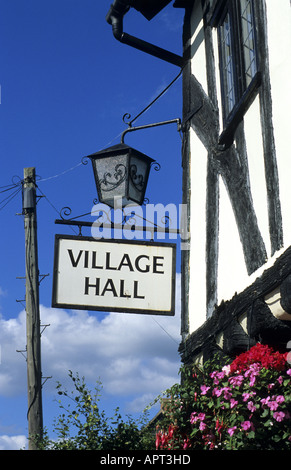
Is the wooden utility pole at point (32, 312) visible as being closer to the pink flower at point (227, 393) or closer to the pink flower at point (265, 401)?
the pink flower at point (227, 393)

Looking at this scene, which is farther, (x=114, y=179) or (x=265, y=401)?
(x=114, y=179)

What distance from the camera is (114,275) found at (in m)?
7.26

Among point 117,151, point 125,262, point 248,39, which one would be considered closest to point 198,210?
point 125,262

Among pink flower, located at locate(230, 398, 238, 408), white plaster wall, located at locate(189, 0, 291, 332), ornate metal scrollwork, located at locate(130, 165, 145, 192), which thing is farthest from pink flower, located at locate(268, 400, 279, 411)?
ornate metal scrollwork, located at locate(130, 165, 145, 192)

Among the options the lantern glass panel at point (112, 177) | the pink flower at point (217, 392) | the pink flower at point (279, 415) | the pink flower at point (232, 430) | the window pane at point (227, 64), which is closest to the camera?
the pink flower at point (279, 415)

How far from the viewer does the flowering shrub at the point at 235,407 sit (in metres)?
4.86

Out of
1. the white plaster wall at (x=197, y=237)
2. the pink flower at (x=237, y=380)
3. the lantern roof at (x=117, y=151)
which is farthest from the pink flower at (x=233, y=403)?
the lantern roof at (x=117, y=151)

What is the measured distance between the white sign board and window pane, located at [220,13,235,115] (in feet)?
5.12

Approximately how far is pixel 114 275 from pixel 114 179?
1.14 meters

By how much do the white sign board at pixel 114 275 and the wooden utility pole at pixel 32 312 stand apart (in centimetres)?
318

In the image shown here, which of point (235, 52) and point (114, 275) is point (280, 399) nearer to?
point (114, 275)

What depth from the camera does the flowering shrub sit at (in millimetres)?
4855

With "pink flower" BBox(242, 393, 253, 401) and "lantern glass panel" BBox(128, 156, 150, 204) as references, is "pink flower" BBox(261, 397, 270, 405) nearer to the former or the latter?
"pink flower" BBox(242, 393, 253, 401)

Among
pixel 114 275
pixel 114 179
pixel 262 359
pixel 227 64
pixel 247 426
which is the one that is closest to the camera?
pixel 247 426
